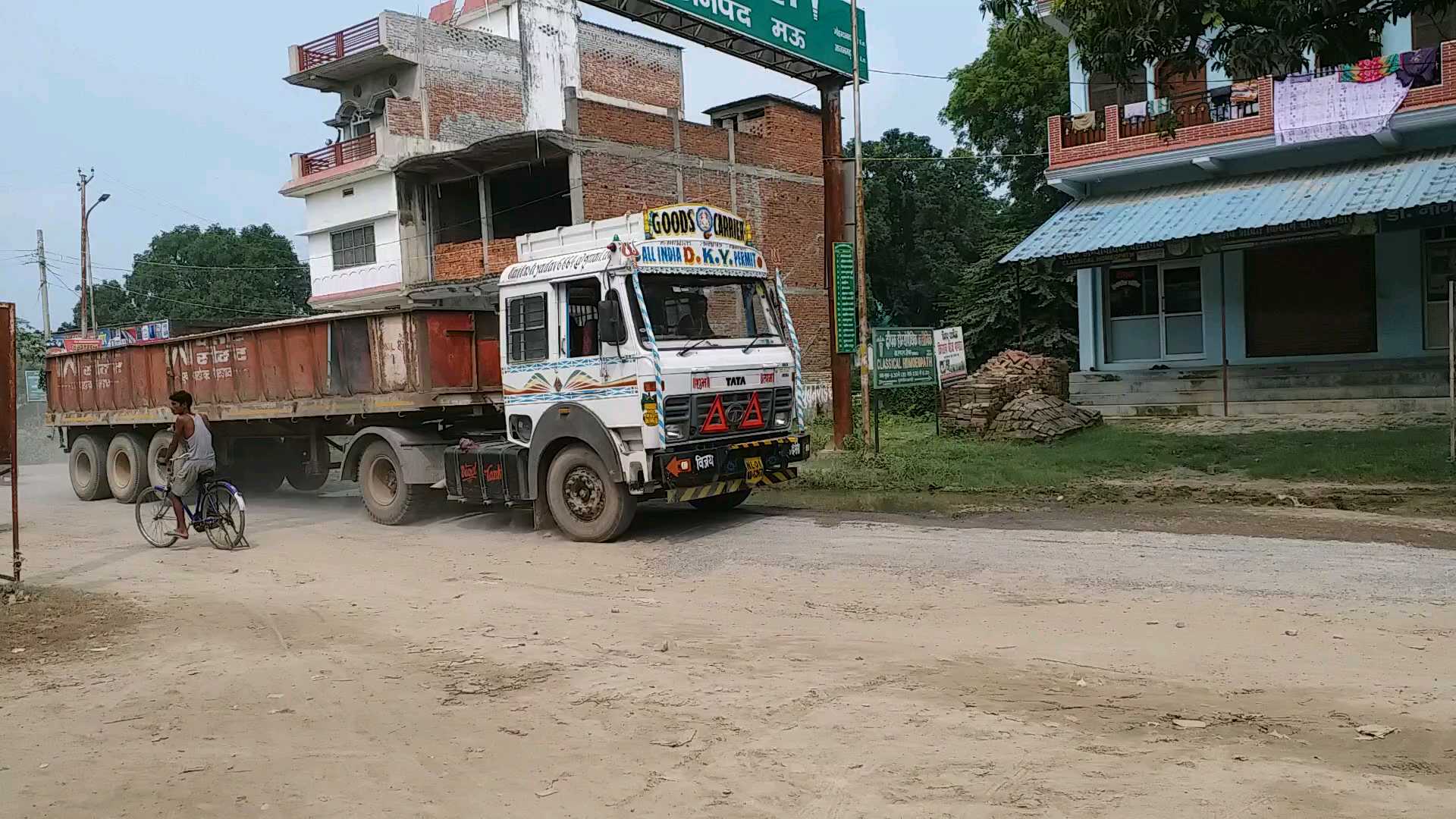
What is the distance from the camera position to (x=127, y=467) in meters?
17.2

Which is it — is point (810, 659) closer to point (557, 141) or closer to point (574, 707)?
point (574, 707)

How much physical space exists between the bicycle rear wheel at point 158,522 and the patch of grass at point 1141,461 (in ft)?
25.5

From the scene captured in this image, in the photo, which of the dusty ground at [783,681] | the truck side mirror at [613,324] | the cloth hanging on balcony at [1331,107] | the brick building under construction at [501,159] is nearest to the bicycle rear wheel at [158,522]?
the dusty ground at [783,681]

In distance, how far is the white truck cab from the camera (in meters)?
10.1

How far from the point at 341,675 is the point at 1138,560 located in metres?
5.83

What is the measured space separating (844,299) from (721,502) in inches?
214

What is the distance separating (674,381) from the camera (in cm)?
1000

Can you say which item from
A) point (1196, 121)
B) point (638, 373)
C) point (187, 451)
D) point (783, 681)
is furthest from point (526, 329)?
point (1196, 121)

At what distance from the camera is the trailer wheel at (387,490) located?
12531mm

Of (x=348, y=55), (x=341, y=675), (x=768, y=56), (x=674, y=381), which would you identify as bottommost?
(x=341, y=675)

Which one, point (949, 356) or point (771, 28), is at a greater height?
point (771, 28)

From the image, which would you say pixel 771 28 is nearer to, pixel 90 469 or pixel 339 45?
pixel 90 469

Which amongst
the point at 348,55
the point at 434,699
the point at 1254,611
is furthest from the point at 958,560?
the point at 348,55

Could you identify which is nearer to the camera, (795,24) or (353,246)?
(795,24)
